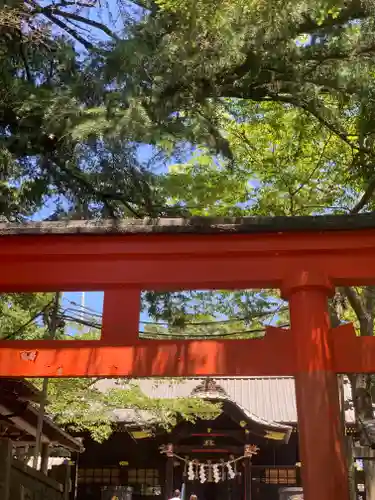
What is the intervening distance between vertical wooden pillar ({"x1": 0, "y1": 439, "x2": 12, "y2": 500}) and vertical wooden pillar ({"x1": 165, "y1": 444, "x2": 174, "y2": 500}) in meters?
10.2

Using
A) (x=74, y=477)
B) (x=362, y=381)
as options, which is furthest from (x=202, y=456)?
(x=362, y=381)

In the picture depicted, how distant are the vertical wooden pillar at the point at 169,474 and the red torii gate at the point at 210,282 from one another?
10.0 meters

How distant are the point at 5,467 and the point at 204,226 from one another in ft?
7.59

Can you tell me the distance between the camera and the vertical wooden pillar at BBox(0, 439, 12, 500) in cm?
400

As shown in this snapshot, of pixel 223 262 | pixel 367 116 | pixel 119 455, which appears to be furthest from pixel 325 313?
pixel 119 455

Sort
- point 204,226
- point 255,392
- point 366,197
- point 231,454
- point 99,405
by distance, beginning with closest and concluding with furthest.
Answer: point 204,226 → point 366,197 → point 99,405 → point 231,454 → point 255,392

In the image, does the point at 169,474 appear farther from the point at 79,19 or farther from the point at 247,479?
the point at 79,19

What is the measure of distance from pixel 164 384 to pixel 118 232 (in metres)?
13.4

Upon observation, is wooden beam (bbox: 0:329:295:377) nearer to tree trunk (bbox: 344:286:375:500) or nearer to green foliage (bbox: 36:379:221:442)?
tree trunk (bbox: 344:286:375:500)

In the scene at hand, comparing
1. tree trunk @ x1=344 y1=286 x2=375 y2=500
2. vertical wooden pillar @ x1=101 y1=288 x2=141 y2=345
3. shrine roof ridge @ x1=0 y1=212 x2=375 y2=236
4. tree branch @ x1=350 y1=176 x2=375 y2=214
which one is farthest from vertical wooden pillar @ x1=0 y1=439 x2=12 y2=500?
tree trunk @ x1=344 y1=286 x2=375 y2=500

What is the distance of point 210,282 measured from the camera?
4695mm

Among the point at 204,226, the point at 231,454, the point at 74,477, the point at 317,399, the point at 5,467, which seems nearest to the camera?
the point at 5,467

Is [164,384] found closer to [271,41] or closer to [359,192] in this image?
[359,192]

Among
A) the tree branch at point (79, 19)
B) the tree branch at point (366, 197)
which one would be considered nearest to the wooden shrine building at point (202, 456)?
the tree branch at point (366, 197)
